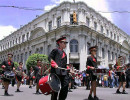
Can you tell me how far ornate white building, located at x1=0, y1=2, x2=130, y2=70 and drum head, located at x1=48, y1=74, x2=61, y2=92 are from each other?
2827 cm

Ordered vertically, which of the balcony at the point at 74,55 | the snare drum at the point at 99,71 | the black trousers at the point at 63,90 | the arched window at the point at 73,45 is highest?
the arched window at the point at 73,45

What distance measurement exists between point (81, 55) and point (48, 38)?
370 inches

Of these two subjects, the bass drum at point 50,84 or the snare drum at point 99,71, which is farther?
the snare drum at point 99,71

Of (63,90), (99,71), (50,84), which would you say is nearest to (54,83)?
(50,84)

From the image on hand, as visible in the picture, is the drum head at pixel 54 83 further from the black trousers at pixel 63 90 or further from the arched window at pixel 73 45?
the arched window at pixel 73 45

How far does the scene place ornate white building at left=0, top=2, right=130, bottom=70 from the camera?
33.5 metres

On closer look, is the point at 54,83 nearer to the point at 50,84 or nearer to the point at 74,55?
the point at 50,84

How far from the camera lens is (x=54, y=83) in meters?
4.68

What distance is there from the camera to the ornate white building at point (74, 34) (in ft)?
110

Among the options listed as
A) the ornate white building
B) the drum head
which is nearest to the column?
the ornate white building

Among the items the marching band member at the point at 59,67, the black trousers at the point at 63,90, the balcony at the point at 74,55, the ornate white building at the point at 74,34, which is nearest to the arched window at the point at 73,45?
the ornate white building at the point at 74,34

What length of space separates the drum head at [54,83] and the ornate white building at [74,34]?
28270mm

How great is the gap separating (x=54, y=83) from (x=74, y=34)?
29.5 m

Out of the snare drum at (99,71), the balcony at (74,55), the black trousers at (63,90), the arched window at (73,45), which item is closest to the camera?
the black trousers at (63,90)
